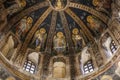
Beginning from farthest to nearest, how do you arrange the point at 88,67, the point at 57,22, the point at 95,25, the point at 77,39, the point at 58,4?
1. the point at 57,22
2. the point at 58,4
3. the point at 77,39
4. the point at 95,25
5. the point at 88,67

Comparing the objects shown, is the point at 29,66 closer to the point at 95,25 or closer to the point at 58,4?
the point at 58,4

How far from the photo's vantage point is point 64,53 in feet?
78.5

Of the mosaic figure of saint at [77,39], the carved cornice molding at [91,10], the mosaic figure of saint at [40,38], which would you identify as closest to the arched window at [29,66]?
the mosaic figure of saint at [40,38]

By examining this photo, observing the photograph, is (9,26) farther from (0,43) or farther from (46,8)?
(46,8)

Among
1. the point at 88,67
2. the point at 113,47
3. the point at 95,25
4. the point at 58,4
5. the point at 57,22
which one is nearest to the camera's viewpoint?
the point at 113,47

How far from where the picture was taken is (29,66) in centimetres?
2280

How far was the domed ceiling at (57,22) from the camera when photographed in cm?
2348

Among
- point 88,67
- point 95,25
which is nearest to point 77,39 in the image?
point 95,25

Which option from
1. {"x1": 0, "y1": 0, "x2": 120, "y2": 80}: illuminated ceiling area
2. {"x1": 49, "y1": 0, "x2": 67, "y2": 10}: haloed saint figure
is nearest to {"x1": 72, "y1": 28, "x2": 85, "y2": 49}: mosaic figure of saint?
{"x1": 0, "y1": 0, "x2": 120, "y2": 80}: illuminated ceiling area

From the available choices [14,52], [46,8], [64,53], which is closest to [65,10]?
[46,8]

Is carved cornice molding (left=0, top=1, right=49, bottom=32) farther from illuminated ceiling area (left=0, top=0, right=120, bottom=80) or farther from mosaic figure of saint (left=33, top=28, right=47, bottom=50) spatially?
mosaic figure of saint (left=33, top=28, right=47, bottom=50)

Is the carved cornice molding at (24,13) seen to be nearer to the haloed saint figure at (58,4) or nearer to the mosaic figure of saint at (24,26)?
the mosaic figure of saint at (24,26)

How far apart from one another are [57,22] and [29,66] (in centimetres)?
423

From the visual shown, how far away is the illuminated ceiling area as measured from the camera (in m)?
21.7
